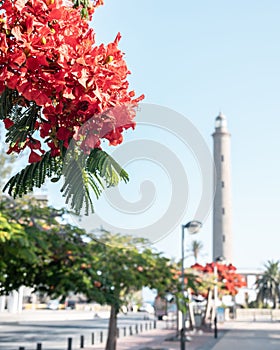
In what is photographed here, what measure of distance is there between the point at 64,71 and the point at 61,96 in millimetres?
114

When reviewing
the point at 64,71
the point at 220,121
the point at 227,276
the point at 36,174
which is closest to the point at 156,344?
the point at 227,276

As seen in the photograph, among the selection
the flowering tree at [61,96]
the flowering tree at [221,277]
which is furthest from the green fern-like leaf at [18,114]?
the flowering tree at [221,277]

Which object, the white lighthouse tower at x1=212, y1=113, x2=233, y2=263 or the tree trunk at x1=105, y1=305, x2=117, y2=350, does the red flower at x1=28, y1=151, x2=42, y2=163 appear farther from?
the white lighthouse tower at x1=212, y1=113, x2=233, y2=263

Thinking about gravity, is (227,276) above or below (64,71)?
above

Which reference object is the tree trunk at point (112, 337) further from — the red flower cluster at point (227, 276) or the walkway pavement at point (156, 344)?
the red flower cluster at point (227, 276)

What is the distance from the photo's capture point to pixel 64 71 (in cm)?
183

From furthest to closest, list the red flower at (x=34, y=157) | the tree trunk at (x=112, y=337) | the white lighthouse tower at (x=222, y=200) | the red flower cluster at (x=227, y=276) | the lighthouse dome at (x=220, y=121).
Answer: the lighthouse dome at (x=220, y=121) < the white lighthouse tower at (x=222, y=200) < the red flower cluster at (x=227, y=276) < the tree trunk at (x=112, y=337) < the red flower at (x=34, y=157)

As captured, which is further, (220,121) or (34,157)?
(220,121)

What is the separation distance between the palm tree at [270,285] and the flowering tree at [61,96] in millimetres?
75374

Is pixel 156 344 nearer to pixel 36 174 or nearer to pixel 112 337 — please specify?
pixel 112 337

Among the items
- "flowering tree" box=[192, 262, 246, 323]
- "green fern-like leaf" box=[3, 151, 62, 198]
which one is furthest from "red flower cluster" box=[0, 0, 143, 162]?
"flowering tree" box=[192, 262, 246, 323]

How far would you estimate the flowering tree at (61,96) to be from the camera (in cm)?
183

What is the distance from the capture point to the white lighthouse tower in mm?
74125

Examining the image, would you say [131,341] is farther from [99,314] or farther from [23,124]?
[99,314]
